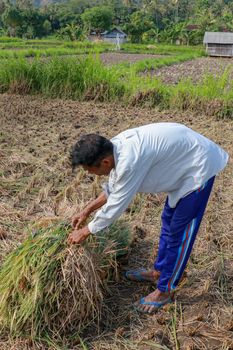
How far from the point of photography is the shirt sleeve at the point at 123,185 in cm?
192

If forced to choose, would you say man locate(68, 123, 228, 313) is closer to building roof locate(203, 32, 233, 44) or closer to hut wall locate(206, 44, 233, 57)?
hut wall locate(206, 44, 233, 57)

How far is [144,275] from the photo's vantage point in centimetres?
270

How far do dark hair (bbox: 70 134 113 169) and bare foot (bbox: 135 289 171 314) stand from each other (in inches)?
40.3

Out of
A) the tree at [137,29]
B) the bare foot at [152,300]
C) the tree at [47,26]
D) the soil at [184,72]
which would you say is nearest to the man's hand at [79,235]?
the bare foot at [152,300]

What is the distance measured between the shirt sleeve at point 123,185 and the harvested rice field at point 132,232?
2.18ft

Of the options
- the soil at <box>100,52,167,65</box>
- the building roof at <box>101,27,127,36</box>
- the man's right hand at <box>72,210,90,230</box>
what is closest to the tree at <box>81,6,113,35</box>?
the building roof at <box>101,27,127,36</box>

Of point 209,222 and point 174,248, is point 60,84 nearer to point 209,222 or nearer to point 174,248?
point 209,222

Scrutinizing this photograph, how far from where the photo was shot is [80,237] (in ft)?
7.09

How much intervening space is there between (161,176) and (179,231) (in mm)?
367

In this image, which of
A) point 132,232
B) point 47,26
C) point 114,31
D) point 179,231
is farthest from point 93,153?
point 47,26

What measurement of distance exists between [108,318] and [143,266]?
0.59m

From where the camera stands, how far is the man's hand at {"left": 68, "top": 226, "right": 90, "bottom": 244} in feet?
7.01

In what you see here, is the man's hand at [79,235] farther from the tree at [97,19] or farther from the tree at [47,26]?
the tree at [47,26]

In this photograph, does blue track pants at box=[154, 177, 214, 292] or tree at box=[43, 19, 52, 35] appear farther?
tree at box=[43, 19, 52, 35]
